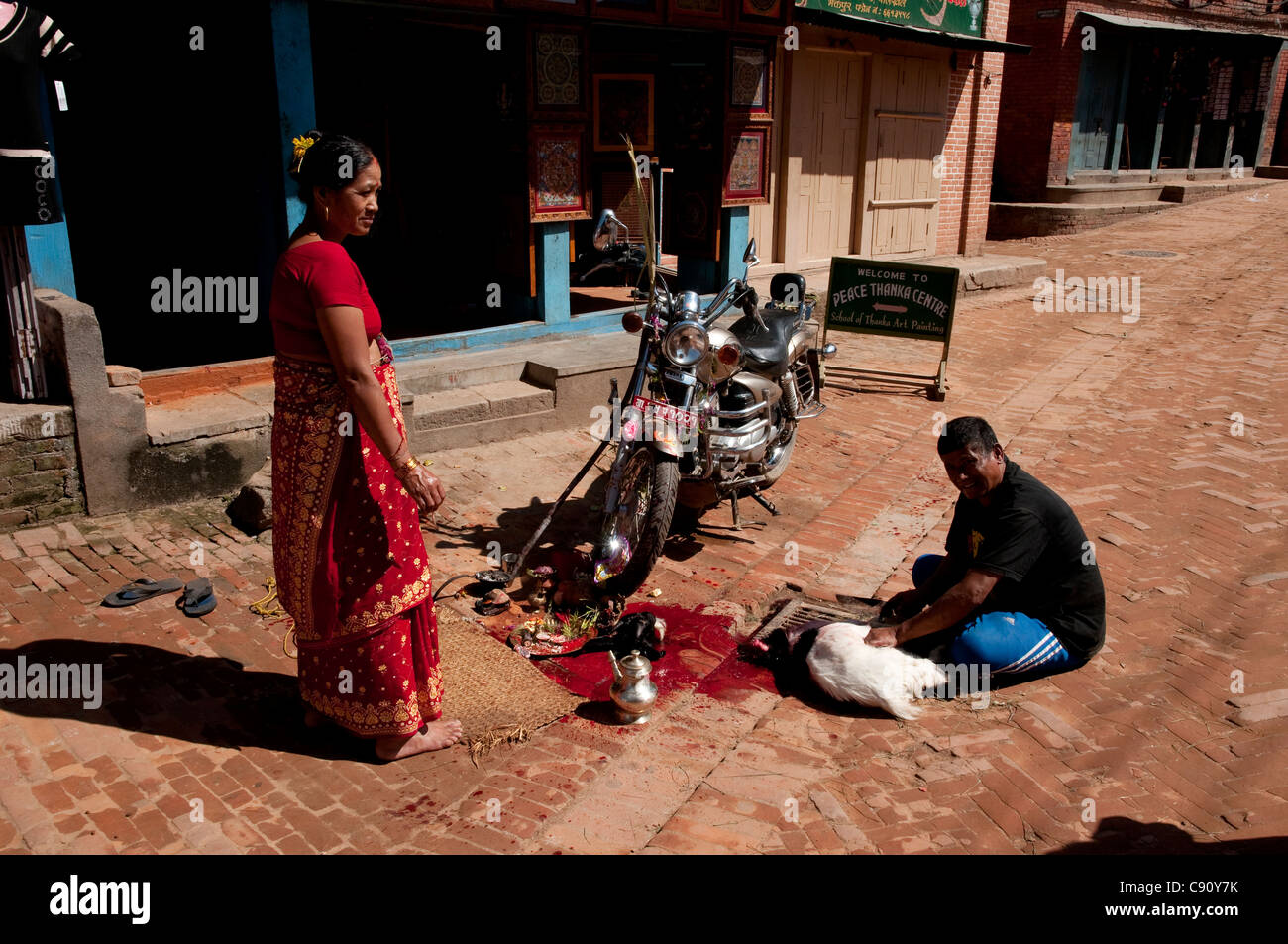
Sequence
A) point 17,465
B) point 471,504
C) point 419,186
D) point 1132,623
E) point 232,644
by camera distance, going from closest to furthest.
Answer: point 232,644
point 1132,623
point 17,465
point 471,504
point 419,186

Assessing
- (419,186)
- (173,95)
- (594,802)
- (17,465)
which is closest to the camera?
(594,802)

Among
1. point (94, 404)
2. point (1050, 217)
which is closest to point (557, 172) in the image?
point (94, 404)

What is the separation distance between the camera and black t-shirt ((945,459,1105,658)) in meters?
4.05

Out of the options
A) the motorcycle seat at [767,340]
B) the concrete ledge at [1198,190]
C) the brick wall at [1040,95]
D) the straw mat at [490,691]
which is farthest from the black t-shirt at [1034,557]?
the concrete ledge at [1198,190]

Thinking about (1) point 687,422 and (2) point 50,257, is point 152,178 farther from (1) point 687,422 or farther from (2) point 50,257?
(1) point 687,422

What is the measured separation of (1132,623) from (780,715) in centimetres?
207

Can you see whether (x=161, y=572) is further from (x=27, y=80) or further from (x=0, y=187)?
(x=27, y=80)

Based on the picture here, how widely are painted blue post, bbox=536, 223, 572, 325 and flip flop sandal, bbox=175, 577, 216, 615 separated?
4196mm

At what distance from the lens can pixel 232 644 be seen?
446 centimetres

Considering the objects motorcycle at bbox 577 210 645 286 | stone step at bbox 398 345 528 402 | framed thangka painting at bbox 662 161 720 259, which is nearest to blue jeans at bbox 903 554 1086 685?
motorcycle at bbox 577 210 645 286

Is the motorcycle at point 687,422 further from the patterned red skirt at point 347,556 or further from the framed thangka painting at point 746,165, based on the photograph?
the framed thangka painting at point 746,165

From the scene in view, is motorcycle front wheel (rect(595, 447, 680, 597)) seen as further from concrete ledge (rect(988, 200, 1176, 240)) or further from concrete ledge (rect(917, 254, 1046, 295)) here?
concrete ledge (rect(988, 200, 1176, 240))

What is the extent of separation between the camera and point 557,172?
8.00 metres
